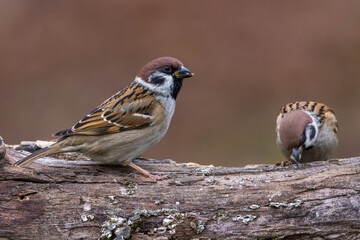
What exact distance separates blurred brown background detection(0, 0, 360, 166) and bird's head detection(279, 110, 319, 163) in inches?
146

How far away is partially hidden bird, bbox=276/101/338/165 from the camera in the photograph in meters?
4.64

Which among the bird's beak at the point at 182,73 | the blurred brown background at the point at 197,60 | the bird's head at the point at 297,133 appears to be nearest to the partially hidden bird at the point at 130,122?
the bird's beak at the point at 182,73

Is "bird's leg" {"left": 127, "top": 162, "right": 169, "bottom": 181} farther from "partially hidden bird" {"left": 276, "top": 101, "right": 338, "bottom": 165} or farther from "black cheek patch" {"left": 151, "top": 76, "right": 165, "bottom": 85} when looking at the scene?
"partially hidden bird" {"left": 276, "top": 101, "right": 338, "bottom": 165}

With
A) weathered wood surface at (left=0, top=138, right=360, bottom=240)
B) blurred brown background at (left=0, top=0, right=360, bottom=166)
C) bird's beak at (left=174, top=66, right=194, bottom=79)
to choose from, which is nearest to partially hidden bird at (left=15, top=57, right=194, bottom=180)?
bird's beak at (left=174, top=66, right=194, bottom=79)

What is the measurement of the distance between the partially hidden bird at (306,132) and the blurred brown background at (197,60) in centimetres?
337

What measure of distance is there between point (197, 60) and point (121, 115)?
549cm

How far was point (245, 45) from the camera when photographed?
9297mm

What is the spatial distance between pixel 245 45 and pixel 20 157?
19.9 feet

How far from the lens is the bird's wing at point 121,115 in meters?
4.02

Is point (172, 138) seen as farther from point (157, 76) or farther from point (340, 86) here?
point (157, 76)

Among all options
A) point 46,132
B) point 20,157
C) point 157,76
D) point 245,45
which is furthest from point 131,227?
point 245,45

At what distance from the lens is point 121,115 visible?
13.6 ft

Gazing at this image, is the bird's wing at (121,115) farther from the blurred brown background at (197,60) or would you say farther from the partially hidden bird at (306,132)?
the blurred brown background at (197,60)

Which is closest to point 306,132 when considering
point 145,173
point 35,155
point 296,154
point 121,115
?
point 296,154
